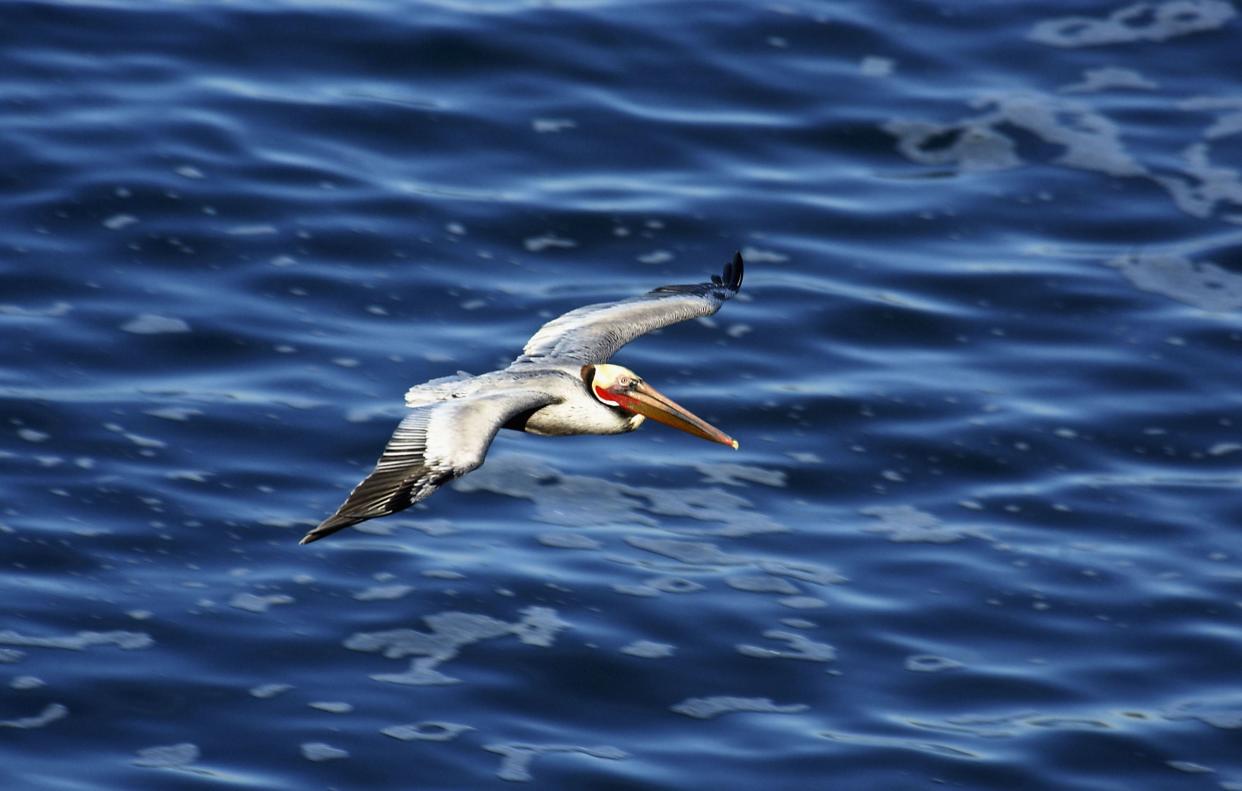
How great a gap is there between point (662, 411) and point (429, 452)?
110 inches

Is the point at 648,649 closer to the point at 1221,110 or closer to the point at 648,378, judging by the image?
the point at 648,378

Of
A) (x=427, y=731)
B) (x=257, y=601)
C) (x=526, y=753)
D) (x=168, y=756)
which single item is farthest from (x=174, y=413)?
(x=526, y=753)

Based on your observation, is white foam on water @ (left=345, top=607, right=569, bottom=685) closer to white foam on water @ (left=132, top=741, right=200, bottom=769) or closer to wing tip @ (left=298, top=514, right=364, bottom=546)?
white foam on water @ (left=132, top=741, right=200, bottom=769)

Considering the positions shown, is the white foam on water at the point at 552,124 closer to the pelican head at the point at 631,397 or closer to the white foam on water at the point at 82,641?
the white foam on water at the point at 82,641

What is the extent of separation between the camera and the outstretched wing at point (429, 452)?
1249 cm

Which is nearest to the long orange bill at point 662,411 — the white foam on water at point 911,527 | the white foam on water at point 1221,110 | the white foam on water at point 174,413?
the white foam on water at point 911,527

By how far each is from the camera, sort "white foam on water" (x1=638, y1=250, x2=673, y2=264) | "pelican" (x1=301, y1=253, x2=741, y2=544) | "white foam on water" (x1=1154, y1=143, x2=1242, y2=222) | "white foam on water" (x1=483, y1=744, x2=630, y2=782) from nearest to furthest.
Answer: "pelican" (x1=301, y1=253, x2=741, y2=544) → "white foam on water" (x1=483, y1=744, x2=630, y2=782) → "white foam on water" (x1=638, y1=250, x2=673, y2=264) → "white foam on water" (x1=1154, y1=143, x2=1242, y2=222)

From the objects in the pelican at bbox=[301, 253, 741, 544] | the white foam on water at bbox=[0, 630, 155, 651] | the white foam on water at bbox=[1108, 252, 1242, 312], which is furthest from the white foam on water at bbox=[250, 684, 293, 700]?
the white foam on water at bbox=[1108, 252, 1242, 312]

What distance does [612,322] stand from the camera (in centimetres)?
1691

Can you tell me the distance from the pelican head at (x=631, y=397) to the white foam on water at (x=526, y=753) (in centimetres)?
363

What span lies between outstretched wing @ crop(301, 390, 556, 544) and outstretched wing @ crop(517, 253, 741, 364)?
6.55ft

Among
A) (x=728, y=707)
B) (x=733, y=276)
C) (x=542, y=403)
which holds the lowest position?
(x=728, y=707)

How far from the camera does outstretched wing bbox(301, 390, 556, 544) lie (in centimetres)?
1249

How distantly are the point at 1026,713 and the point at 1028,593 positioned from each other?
1.78 metres
